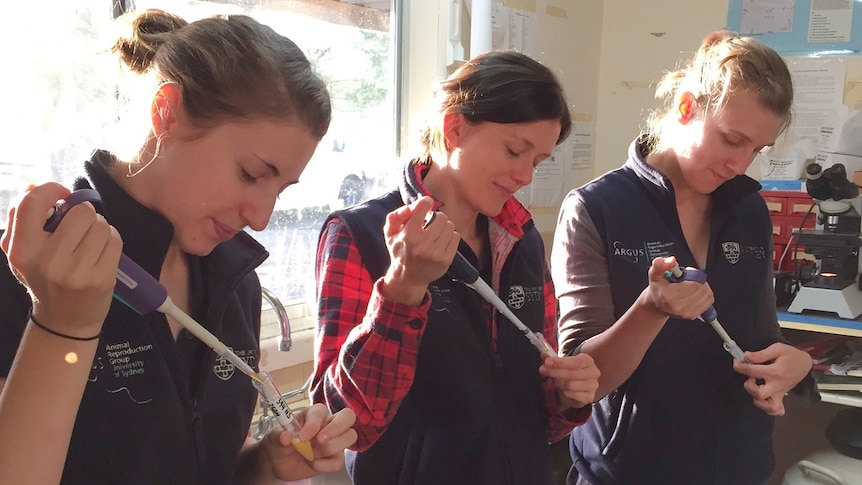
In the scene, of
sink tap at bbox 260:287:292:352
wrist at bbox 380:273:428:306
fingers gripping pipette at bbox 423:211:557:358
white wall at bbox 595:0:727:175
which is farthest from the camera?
white wall at bbox 595:0:727:175

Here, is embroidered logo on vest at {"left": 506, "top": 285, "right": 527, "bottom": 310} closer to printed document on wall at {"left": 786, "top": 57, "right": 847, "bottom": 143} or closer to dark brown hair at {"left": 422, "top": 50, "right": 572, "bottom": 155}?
dark brown hair at {"left": 422, "top": 50, "right": 572, "bottom": 155}

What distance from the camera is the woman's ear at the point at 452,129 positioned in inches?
48.1

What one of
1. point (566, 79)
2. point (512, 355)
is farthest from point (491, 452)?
point (566, 79)

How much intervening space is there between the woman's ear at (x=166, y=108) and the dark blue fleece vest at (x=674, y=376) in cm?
82

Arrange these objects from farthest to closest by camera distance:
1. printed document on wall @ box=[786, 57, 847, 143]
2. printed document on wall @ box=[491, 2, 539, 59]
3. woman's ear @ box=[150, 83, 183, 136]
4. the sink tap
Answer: printed document on wall @ box=[786, 57, 847, 143] → printed document on wall @ box=[491, 2, 539, 59] → the sink tap → woman's ear @ box=[150, 83, 183, 136]

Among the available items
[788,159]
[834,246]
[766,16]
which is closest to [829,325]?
[834,246]

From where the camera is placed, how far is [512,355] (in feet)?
3.89

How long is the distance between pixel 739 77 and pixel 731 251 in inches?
13.9

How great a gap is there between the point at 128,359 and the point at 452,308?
0.50 meters

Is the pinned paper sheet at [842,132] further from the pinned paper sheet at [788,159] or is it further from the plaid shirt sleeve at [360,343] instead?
the plaid shirt sleeve at [360,343]

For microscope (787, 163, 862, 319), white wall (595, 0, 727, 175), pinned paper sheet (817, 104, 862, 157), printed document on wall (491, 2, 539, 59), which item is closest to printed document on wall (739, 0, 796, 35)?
white wall (595, 0, 727, 175)

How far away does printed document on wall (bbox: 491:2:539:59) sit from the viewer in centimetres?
246

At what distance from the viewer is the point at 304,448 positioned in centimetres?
91

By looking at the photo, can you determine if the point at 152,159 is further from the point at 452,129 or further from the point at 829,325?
the point at 829,325
